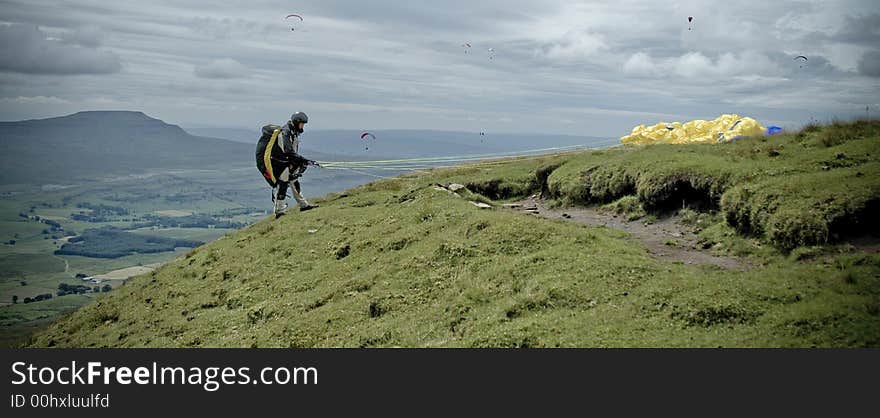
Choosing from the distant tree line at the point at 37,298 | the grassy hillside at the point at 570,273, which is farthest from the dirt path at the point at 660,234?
the distant tree line at the point at 37,298

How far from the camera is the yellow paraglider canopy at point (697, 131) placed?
30844 mm

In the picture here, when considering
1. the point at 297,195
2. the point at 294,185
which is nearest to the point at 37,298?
the point at 297,195

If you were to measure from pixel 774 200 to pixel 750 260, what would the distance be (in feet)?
6.65

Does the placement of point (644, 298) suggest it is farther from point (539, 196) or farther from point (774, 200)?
point (539, 196)

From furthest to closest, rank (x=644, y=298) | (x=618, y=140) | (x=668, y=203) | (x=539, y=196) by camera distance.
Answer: (x=618, y=140) → (x=539, y=196) → (x=668, y=203) → (x=644, y=298)

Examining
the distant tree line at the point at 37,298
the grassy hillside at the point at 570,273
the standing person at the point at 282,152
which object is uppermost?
the standing person at the point at 282,152

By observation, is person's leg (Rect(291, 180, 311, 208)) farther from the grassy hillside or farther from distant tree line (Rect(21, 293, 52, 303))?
distant tree line (Rect(21, 293, 52, 303))

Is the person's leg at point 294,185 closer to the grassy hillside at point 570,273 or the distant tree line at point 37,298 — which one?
the grassy hillside at point 570,273

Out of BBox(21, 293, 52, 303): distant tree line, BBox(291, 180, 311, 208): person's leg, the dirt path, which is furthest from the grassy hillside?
BBox(21, 293, 52, 303): distant tree line

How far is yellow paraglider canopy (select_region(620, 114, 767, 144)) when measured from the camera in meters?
30.8

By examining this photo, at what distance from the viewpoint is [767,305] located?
11.4 m

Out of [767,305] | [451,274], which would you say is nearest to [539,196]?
[451,274]

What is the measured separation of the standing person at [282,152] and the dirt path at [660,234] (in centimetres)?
956

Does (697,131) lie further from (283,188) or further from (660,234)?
(283,188)
